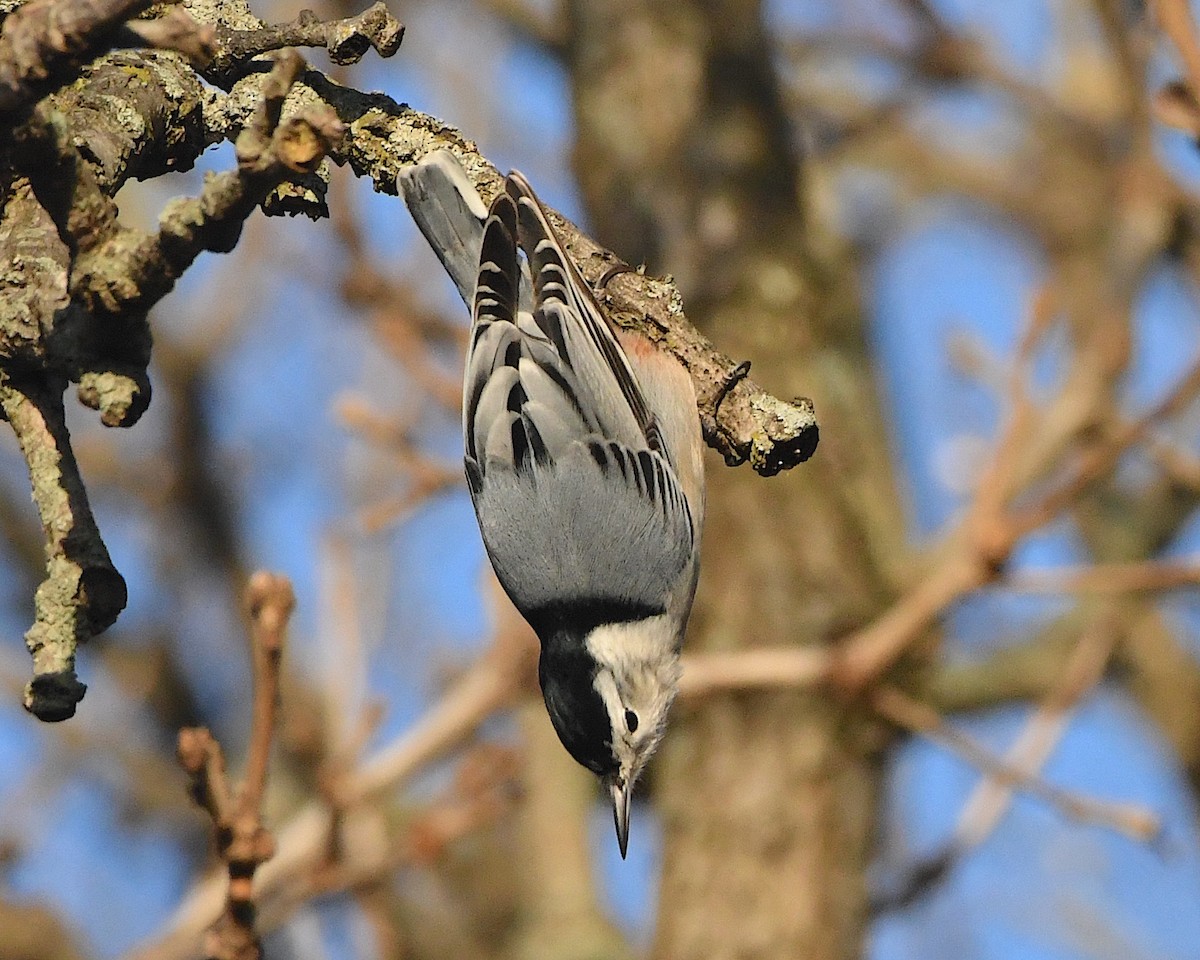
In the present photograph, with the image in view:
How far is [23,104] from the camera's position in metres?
1.43

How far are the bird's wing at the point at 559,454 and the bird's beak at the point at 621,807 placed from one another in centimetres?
42

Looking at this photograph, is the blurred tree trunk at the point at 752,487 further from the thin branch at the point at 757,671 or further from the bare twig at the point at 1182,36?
the bare twig at the point at 1182,36

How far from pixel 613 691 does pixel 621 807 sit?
0.23 meters

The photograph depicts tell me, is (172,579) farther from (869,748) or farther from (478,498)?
(478,498)

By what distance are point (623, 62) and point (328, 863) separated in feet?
8.95

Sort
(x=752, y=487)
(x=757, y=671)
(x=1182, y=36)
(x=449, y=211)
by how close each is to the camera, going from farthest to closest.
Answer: (x=752, y=487)
(x=757, y=671)
(x=449, y=211)
(x=1182, y=36)

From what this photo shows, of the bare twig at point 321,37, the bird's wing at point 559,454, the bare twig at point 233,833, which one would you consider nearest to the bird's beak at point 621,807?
the bird's wing at point 559,454

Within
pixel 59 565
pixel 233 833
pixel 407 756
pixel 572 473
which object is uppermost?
pixel 59 565

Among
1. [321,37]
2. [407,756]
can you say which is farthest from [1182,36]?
[407,756]

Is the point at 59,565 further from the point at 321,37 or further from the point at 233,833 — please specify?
the point at 321,37

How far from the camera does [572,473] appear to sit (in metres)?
2.80

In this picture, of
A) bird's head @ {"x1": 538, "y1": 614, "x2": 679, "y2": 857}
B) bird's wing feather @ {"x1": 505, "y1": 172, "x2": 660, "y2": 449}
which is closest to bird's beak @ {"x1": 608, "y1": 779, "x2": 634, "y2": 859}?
bird's head @ {"x1": 538, "y1": 614, "x2": 679, "y2": 857}

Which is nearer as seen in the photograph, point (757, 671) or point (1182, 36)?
point (1182, 36)

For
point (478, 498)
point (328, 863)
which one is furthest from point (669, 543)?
point (328, 863)
